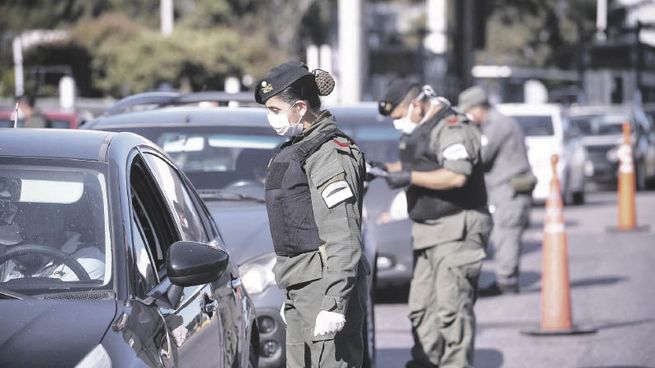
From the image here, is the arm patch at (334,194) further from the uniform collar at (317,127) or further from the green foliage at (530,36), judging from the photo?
the green foliage at (530,36)

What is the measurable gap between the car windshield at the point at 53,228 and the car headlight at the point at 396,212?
276 inches

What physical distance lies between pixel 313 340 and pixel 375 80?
26.9 metres

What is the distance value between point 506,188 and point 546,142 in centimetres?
910

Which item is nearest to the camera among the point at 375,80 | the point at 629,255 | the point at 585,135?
the point at 629,255

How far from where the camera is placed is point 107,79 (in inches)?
1980

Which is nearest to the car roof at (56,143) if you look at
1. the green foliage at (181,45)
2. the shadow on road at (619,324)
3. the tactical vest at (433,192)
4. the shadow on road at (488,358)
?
the tactical vest at (433,192)

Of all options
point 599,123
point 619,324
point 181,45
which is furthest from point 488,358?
point 181,45

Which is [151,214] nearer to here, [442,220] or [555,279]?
[442,220]

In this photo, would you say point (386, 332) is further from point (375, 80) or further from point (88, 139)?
point (375, 80)

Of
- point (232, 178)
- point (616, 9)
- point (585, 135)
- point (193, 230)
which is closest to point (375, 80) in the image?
point (585, 135)

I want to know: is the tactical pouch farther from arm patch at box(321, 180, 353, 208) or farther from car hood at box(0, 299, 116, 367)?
car hood at box(0, 299, 116, 367)

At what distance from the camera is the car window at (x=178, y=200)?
17.9 feet

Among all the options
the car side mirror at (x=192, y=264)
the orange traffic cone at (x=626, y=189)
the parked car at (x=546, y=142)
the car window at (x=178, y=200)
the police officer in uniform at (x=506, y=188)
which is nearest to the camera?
the car side mirror at (x=192, y=264)

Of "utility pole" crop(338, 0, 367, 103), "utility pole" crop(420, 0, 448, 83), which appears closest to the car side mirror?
"utility pole" crop(338, 0, 367, 103)
